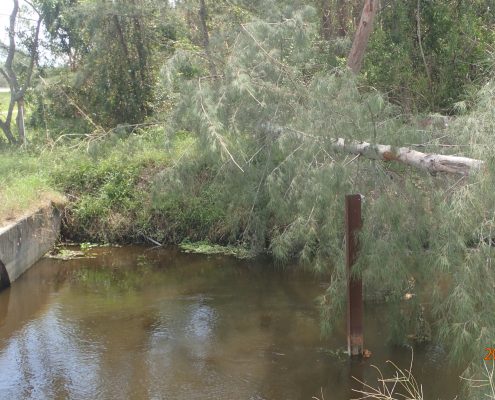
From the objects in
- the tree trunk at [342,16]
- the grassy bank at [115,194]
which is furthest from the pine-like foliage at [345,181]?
the tree trunk at [342,16]

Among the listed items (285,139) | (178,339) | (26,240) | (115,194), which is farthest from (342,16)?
(178,339)

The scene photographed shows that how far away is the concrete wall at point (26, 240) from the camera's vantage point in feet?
31.2

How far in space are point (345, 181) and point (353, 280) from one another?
41.1 inches

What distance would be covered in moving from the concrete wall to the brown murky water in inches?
8.9

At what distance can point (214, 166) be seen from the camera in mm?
8156

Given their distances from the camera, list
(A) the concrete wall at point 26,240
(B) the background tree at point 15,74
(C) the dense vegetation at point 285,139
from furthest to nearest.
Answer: (B) the background tree at point 15,74, (A) the concrete wall at point 26,240, (C) the dense vegetation at point 285,139

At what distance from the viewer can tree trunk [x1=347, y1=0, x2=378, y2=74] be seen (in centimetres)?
1263

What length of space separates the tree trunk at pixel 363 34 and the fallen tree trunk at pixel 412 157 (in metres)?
6.63

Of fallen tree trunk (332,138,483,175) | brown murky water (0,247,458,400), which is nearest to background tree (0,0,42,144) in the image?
brown murky water (0,247,458,400)

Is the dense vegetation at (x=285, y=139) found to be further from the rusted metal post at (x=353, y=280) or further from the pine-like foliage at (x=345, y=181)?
the rusted metal post at (x=353, y=280)

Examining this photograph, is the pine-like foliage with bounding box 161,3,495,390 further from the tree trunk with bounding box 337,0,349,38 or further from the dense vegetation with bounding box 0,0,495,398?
the tree trunk with bounding box 337,0,349,38

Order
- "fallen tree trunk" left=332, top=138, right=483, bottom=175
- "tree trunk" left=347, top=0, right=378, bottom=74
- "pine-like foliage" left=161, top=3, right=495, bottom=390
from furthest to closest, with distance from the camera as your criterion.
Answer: "tree trunk" left=347, top=0, right=378, bottom=74 → "fallen tree trunk" left=332, top=138, right=483, bottom=175 → "pine-like foliage" left=161, top=3, right=495, bottom=390

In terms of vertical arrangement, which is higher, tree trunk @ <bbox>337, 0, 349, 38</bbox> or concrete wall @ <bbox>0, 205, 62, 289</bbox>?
tree trunk @ <bbox>337, 0, 349, 38</bbox>

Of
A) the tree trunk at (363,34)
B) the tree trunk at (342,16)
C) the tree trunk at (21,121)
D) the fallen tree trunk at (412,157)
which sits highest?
the tree trunk at (342,16)
